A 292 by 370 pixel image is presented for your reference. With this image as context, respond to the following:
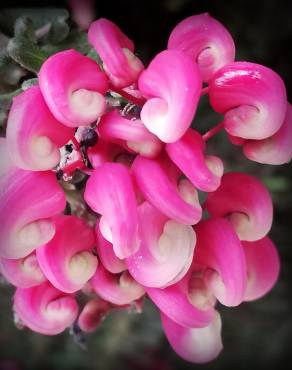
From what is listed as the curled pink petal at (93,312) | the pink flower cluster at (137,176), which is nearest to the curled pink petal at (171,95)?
the pink flower cluster at (137,176)

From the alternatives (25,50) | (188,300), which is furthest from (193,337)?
(25,50)

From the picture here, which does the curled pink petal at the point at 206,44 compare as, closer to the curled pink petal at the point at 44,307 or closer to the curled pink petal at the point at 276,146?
the curled pink petal at the point at 276,146

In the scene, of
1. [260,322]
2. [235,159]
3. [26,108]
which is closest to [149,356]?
[260,322]

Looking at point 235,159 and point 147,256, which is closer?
point 147,256

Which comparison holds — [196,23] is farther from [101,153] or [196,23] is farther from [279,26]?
[279,26]

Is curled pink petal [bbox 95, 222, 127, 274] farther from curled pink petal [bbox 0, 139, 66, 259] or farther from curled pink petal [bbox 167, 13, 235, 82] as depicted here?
curled pink petal [bbox 167, 13, 235, 82]
